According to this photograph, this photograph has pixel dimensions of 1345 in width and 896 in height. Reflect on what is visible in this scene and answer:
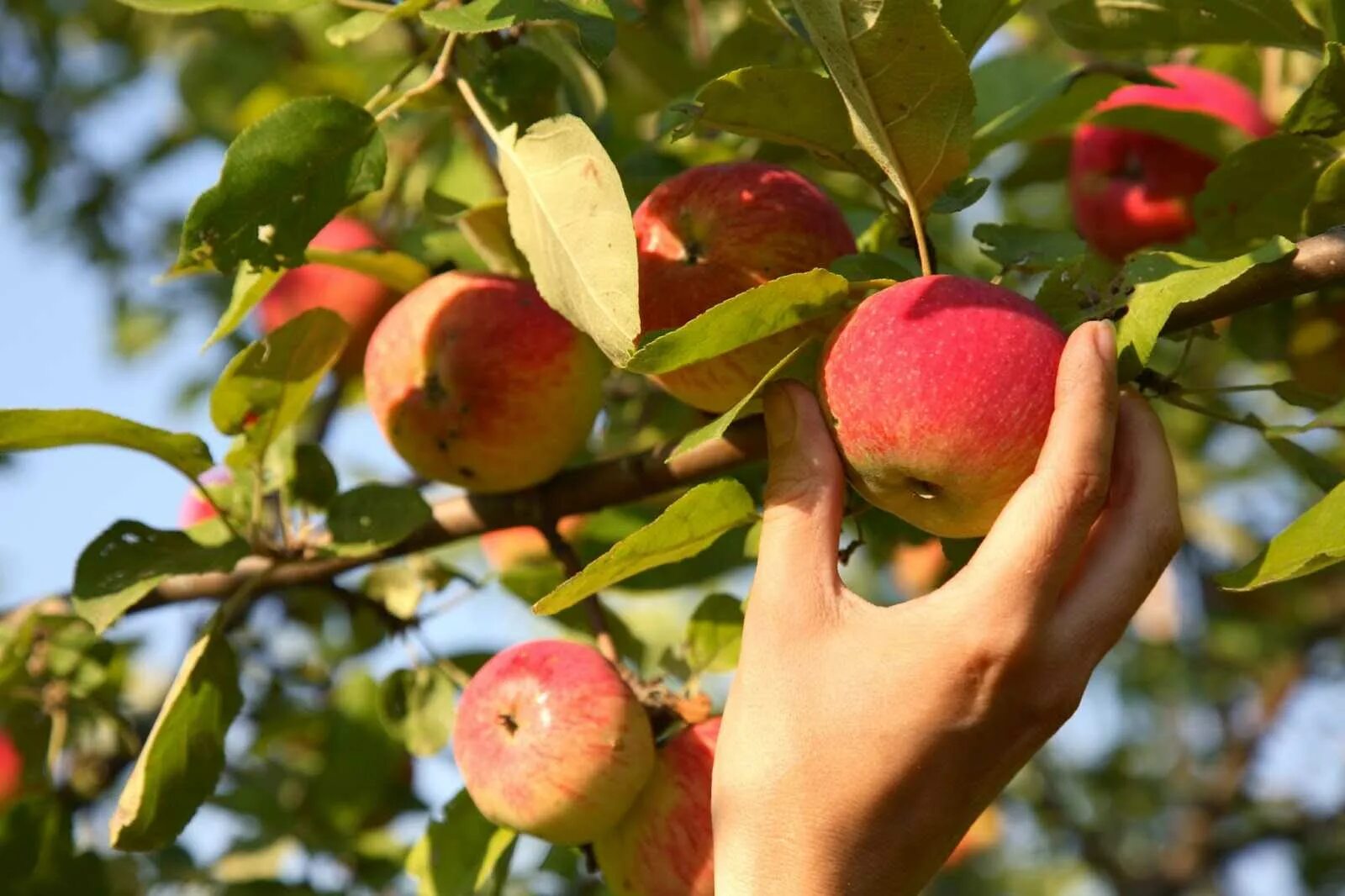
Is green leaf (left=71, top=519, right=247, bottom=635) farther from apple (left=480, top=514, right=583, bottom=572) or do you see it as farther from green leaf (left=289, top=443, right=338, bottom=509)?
apple (left=480, top=514, right=583, bottom=572)

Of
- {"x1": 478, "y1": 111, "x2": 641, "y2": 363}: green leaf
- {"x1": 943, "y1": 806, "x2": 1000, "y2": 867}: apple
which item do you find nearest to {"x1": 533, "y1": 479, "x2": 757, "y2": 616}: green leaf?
{"x1": 478, "y1": 111, "x2": 641, "y2": 363}: green leaf

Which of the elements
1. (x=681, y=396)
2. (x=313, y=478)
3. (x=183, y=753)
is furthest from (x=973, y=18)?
(x=183, y=753)

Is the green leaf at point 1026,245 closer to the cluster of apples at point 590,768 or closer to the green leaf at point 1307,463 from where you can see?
the green leaf at point 1307,463

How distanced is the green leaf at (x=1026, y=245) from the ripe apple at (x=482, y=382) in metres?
0.40

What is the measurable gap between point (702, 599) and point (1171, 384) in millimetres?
513

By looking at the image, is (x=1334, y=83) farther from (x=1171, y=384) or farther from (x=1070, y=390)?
(x=1070, y=390)

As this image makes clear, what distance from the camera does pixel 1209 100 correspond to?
165 centimetres

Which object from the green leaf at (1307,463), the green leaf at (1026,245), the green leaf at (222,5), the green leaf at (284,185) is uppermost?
the green leaf at (222,5)

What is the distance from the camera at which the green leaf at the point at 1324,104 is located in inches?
43.7

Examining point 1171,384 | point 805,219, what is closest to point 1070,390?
point 1171,384

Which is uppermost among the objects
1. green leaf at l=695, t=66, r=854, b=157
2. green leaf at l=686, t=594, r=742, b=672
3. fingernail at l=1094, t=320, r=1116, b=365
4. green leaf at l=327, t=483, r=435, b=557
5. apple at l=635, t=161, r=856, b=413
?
green leaf at l=695, t=66, r=854, b=157

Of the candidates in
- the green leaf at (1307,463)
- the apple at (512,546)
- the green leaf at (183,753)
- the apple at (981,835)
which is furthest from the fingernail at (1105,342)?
the apple at (981,835)

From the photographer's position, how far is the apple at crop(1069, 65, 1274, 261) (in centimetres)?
164

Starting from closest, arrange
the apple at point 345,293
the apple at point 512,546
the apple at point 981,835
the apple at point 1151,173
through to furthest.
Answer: the apple at point 1151,173, the apple at point 345,293, the apple at point 512,546, the apple at point 981,835
